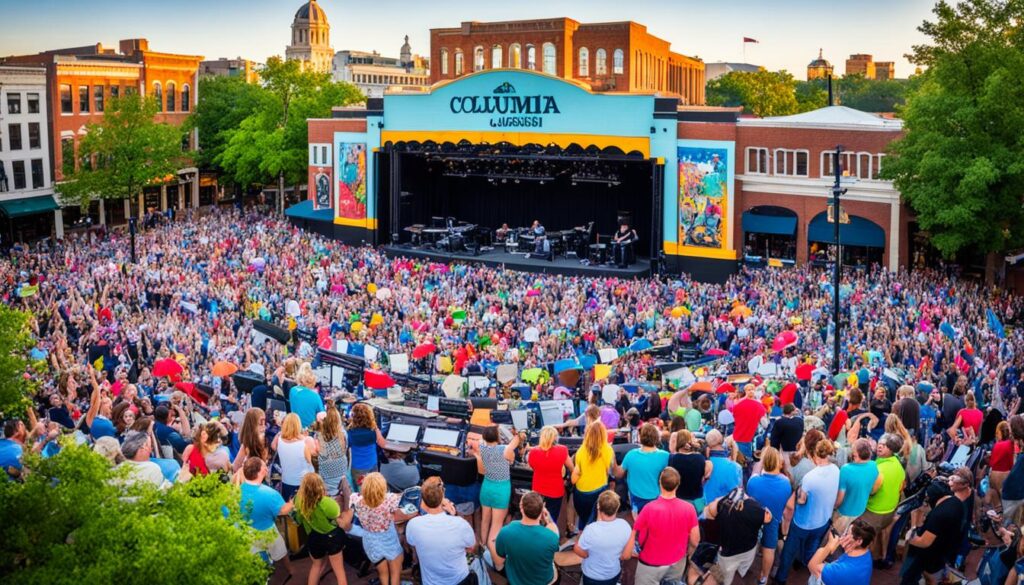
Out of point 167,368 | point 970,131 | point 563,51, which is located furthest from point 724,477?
point 563,51

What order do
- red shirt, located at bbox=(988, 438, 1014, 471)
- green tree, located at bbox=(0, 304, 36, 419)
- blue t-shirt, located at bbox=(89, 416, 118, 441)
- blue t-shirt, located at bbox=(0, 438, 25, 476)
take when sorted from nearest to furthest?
blue t-shirt, located at bbox=(0, 438, 25, 476)
red shirt, located at bbox=(988, 438, 1014, 471)
blue t-shirt, located at bbox=(89, 416, 118, 441)
green tree, located at bbox=(0, 304, 36, 419)

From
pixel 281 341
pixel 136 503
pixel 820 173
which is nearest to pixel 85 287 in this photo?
pixel 281 341

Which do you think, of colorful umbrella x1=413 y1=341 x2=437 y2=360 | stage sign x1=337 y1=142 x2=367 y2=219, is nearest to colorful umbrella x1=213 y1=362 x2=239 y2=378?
colorful umbrella x1=413 y1=341 x2=437 y2=360

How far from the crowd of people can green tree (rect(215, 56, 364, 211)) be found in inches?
1081

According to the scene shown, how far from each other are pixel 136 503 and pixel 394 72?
17639 centimetres

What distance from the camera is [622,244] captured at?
127 feet

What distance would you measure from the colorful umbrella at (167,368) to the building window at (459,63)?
55.4 metres

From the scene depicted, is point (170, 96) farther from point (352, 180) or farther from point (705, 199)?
point (705, 199)

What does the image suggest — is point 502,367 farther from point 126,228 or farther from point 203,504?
point 126,228

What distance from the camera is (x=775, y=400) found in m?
16.4

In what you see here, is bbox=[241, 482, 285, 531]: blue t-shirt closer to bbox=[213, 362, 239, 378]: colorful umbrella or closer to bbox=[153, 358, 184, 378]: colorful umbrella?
bbox=[213, 362, 239, 378]: colorful umbrella

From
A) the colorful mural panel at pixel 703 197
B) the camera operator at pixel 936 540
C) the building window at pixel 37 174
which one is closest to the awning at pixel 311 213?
the building window at pixel 37 174

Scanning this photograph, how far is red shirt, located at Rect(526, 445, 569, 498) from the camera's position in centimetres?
1034

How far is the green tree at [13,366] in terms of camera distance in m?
13.7
